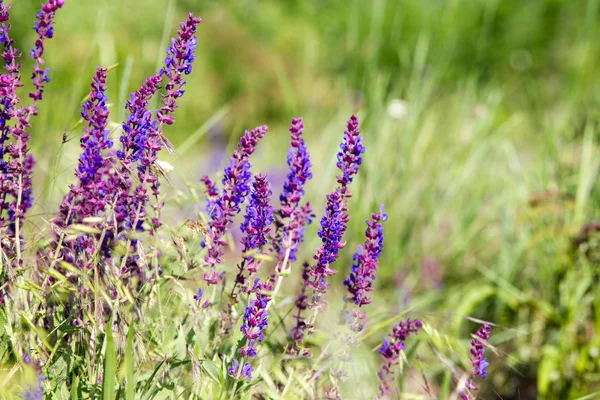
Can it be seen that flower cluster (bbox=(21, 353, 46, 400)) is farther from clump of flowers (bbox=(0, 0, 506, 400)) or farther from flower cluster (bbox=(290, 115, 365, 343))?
flower cluster (bbox=(290, 115, 365, 343))

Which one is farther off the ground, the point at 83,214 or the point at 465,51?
the point at 465,51

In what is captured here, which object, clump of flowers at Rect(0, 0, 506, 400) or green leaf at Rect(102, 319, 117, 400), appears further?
clump of flowers at Rect(0, 0, 506, 400)

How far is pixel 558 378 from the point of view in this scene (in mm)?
2670

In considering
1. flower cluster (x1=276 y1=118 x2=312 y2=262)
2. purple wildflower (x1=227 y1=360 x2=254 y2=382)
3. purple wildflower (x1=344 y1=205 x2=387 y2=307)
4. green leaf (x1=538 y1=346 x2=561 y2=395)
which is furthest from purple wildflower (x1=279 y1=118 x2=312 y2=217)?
green leaf (x1=538 y1=346 x2=561 y2=395)

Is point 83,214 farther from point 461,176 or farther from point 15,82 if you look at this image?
point 461,176

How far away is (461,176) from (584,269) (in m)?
1.07

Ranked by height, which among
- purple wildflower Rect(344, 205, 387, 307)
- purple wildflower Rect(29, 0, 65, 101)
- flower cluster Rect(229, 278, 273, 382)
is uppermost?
purple wildflower Rect(29, 0, 65, 101)

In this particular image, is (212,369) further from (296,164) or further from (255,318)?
(296,164)

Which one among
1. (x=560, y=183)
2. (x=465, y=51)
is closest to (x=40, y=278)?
(x=560, y=183)

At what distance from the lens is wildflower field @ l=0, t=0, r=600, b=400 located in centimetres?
146

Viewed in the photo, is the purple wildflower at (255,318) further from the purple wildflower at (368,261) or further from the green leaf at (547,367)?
the green leaf at (547,367)

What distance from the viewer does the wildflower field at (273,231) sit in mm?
1465

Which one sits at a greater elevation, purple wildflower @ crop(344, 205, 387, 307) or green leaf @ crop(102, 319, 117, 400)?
purple wildflower @ crop(344, 205, 387, 307)

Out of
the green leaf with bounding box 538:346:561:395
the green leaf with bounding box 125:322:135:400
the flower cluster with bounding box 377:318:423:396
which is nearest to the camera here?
the green leaf with bounding box 125:322:135:400
